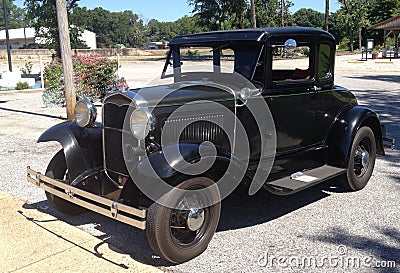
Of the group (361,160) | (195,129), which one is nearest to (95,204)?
(195,129)

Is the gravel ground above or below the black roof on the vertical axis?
below

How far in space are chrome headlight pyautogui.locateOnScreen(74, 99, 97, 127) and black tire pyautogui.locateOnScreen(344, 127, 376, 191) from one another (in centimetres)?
292

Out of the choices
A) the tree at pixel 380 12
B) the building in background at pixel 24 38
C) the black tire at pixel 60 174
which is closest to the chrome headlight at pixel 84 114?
the black tire at pixel 60 174

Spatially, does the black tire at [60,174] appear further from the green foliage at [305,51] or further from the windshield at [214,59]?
the green foliage at [305,51]

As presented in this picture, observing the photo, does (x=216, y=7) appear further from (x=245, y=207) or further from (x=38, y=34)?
(x=245, y=207)

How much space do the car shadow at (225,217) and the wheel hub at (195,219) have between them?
1.20ft

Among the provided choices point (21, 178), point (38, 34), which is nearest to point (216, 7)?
point (38, 34)

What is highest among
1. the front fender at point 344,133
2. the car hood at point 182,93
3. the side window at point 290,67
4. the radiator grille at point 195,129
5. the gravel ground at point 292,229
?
the side window at point 290,67

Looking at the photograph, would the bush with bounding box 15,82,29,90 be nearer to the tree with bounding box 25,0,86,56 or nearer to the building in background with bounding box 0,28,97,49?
the tree with bounding box 25,0,86,56

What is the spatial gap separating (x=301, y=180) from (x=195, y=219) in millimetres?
1345

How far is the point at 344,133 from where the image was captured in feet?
16.6

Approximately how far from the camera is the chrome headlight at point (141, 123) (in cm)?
369

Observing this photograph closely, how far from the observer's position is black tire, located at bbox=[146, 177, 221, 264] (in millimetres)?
3363

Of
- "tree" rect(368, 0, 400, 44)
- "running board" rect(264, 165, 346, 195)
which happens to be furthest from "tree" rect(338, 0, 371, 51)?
"running board" rect(264, 165, 346, 195)
